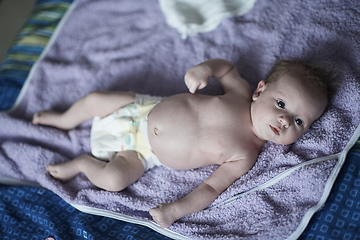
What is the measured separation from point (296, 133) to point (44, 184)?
3.26 feet

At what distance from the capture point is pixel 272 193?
3.43ft

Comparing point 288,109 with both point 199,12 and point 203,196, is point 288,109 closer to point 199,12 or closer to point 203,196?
point 203,196

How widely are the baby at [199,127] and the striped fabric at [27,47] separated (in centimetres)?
46

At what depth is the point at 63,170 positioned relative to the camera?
3.99ft

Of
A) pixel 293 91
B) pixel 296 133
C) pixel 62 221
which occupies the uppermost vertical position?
pixel 293 91

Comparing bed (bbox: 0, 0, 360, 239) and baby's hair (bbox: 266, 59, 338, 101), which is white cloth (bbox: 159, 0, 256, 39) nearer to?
bed (bbox: 0, 0, 360, 239)

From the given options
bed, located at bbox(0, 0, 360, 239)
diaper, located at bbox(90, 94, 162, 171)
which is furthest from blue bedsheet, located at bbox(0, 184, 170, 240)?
diaper, located at bbox(90, 94, 162, 171)

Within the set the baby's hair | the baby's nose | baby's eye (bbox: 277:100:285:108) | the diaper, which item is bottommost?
the diaper

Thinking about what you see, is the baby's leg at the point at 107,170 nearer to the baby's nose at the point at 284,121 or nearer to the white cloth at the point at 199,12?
the baby's nose at the point at 284,121

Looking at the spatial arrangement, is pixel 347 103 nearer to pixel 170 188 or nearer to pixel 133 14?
pixel 170 188

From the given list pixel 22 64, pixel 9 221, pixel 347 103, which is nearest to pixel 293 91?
pixel 347 103

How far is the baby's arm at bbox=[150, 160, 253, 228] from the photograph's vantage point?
3.34ft

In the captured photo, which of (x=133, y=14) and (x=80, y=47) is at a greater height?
(x=133, y=14)

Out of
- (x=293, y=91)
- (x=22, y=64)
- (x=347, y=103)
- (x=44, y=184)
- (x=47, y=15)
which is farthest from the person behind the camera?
(x=47, y=15)
